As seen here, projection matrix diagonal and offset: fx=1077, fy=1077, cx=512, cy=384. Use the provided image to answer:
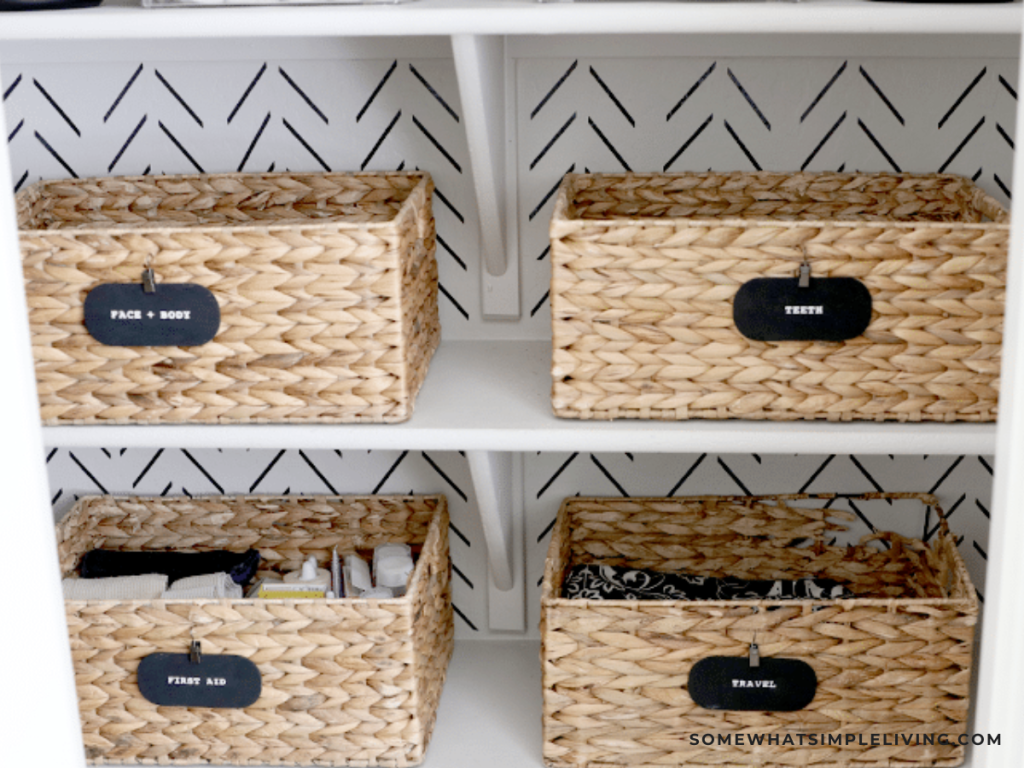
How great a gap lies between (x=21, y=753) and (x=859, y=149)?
115cm

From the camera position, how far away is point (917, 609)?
1152 mm

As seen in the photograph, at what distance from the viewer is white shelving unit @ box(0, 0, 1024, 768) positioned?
635 millimetres

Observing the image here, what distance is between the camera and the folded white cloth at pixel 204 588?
1.32 m

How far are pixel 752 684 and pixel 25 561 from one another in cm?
80

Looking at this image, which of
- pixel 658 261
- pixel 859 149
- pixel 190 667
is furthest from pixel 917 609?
pixel 190 667

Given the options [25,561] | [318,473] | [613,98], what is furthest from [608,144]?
[25,561]

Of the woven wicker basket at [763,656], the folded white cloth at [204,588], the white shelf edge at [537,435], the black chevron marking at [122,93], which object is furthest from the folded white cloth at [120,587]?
the black chevron marking at [122,93]

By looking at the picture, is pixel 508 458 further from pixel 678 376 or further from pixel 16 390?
pixel 16 390

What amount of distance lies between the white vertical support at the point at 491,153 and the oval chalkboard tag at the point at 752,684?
1.73ft

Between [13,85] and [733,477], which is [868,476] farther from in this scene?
[13,85]

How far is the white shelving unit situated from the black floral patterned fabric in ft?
0.38

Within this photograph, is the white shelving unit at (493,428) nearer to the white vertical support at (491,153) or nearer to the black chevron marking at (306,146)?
the white vertical support at (491,153)

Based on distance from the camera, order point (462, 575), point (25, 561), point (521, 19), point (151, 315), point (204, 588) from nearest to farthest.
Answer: point (25, 561) < point (521, 19) < point (151, 315) < point (204, 588) < point (462, 575)

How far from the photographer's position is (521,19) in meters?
1.02
